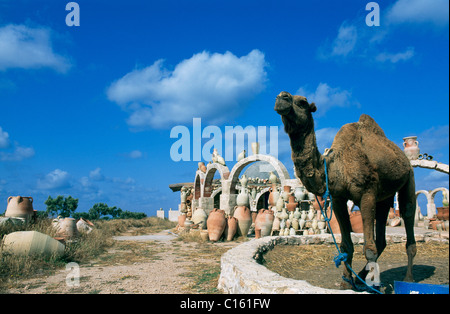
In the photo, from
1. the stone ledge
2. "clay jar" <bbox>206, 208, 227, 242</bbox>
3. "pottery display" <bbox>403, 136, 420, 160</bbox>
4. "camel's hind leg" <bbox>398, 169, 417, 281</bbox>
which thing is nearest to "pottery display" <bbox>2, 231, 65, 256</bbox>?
the stone ledge

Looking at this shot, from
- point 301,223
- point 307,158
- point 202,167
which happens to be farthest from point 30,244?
point 202,167

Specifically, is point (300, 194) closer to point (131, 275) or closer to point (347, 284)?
point (131, 275)

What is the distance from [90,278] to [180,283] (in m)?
1.66

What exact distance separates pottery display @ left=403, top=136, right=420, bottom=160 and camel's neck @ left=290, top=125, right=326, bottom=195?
9.41m

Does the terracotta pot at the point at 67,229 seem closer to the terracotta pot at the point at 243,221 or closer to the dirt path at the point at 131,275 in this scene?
the dirt path at the point at 131,275

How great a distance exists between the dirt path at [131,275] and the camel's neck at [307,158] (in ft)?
8.12

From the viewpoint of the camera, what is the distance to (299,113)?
2996 mm

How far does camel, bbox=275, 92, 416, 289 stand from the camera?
10.1 ft

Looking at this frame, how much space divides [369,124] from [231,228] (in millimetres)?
7461

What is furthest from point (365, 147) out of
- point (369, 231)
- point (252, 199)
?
point (252, 199)

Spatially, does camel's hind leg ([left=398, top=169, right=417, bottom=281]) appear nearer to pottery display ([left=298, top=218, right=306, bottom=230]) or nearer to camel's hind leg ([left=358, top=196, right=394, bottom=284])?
camel's hind leg ([left=358, top=196, right=394, bottom=284])

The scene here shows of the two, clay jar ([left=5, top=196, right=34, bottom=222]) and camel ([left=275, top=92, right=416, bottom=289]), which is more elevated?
camel ([left=275, top=92, right=416, bottom=289])

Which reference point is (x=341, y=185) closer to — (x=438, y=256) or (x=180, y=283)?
(x=180, y=283)

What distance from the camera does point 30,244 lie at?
6.12 m
